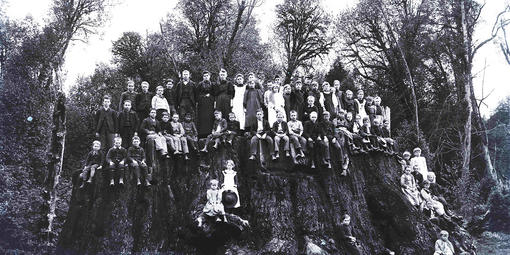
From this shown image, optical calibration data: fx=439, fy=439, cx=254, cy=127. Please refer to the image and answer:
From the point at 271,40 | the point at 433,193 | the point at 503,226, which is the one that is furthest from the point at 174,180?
the point at 271,40

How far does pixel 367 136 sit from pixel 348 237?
12.3 ft

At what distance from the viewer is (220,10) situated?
26516mm

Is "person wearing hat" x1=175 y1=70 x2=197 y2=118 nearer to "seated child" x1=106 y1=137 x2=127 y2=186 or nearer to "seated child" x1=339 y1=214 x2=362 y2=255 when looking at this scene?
"seated child" x1=106 y1=137 x2=127 y2=186

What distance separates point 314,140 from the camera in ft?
40.6

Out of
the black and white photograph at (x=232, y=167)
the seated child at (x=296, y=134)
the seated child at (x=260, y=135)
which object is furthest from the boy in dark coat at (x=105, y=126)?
the seated child at (x=296, y=134)

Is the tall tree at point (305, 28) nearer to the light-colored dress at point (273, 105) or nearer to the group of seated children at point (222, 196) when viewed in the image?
the light-colored dress at point (273, 105)

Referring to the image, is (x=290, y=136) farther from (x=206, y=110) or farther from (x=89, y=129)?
(x=89, y=129)

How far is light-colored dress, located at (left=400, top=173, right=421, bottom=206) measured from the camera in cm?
1362

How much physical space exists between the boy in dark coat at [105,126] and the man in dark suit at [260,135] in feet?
12.4

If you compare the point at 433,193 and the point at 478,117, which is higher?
the point at 478,117

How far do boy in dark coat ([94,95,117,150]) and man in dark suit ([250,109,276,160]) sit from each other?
3767 millimetres

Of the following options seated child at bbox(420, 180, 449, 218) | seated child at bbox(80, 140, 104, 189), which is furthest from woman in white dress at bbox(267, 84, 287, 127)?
seated child at bbox(420, 180, 449, 218)

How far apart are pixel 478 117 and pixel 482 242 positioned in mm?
6793

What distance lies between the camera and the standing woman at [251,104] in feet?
43.2
